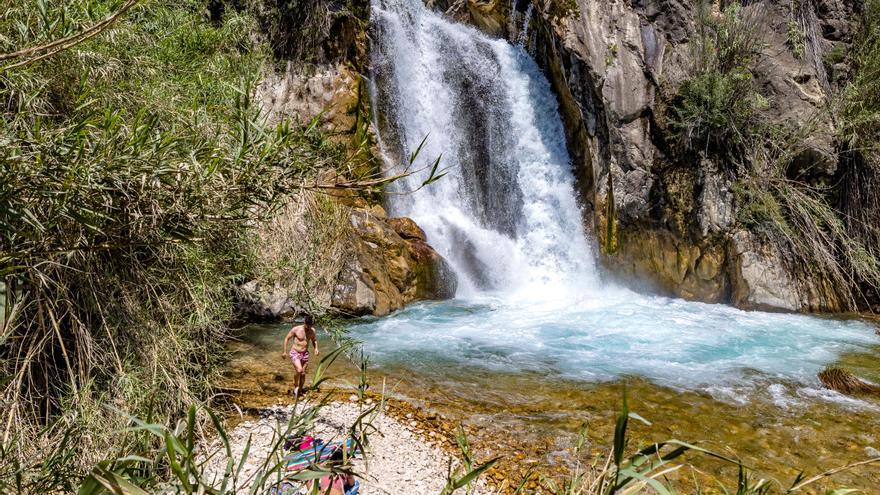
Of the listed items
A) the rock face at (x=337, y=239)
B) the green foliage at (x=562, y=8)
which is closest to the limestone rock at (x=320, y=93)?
the rock face at (x=337, y=239)

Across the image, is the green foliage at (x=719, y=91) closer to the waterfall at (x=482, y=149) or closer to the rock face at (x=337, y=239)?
the waterfall at (x=482, y=149)

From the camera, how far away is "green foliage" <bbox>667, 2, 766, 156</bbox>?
10.5m

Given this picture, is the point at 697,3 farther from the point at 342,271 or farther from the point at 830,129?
the point at 342,271

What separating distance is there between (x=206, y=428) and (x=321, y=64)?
10019 mm

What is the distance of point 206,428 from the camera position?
202 inches

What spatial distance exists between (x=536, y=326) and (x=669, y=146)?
192 inches

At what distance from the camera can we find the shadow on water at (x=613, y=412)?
5152 millimetres

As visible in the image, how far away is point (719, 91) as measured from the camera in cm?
1033

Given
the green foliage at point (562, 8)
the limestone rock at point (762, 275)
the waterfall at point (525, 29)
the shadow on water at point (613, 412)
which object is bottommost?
the shadow on water at point (613, 412)

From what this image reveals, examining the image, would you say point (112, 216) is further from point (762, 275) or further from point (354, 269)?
point (762, 275)

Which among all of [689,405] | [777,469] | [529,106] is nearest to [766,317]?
[689,405]

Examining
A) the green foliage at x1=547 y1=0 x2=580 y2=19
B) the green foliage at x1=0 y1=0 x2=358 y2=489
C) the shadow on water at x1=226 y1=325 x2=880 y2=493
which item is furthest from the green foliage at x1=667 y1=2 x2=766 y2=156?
the green foliage at x1=0 y1=0 x2=358 y2=489

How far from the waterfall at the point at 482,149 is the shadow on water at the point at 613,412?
5.53m

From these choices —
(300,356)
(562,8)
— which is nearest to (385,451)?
(300,356)
